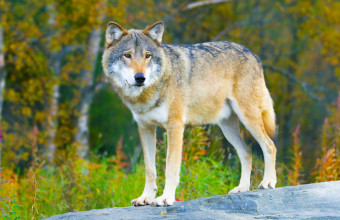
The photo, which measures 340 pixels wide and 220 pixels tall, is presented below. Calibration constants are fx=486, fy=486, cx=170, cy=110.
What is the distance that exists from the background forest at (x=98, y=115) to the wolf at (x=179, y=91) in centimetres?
45

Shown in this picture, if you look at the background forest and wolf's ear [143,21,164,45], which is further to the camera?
the background forest

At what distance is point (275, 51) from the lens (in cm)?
1535

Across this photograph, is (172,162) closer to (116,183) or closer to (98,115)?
(116,183)

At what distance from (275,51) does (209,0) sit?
4.88 m

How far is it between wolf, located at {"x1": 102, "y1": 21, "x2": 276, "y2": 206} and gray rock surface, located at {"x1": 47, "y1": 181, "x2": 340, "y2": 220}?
0.33 meters

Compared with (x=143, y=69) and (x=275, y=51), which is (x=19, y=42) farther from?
(x=275, y=51)

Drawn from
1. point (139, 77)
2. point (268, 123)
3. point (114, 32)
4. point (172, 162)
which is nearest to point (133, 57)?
point (139, 77)

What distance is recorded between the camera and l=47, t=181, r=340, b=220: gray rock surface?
4.26 m

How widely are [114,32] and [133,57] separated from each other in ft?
1.57

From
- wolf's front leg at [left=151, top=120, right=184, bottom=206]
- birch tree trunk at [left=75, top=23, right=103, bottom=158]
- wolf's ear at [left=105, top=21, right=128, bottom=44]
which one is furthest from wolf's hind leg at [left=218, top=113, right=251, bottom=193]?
birch tree trunk at [left=75, top=23, right=103, bottom=158]

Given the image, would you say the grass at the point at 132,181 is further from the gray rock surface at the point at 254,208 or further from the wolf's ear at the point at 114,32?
the wolf's ear at the point at 114,32

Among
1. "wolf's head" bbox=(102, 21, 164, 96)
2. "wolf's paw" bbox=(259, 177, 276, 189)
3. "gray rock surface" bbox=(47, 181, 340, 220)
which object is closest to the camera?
"gray rock surface" bbox=(47, 181, 340, 220)

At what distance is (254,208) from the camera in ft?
15.0

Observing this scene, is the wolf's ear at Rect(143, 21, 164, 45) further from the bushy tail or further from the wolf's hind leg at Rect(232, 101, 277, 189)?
the bushy tail
